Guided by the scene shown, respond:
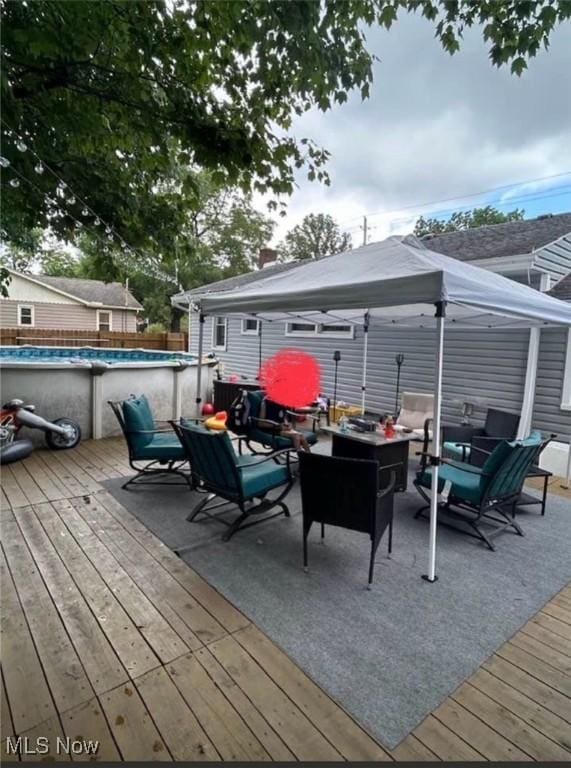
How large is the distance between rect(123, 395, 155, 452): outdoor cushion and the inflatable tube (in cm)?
171

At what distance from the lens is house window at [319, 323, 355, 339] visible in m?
8.95

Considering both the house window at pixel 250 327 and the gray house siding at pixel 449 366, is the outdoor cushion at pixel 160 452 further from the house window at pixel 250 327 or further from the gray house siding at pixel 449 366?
the house window at pixel 250 327

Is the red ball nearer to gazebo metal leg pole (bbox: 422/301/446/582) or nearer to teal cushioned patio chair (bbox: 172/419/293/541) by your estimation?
teal cushioned patio chair (bbox: 172/419/293/541)

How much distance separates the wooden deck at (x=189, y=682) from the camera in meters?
1.55

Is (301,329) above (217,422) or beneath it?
above

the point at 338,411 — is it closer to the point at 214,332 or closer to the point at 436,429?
the point at 436,429

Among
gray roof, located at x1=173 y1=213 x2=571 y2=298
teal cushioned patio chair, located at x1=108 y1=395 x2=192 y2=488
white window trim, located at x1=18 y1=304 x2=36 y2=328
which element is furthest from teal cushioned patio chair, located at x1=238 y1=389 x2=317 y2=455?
white window trim, located at x1=18 y1=304 x2=36 y2=328

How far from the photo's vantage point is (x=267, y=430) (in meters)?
5.25

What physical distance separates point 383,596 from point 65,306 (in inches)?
807

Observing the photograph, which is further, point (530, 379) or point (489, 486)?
point (530, 379)

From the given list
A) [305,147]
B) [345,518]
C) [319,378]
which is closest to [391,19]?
[305,147]

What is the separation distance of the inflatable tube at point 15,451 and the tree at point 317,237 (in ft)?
84.9

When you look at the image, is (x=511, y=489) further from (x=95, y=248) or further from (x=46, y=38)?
(x=46, y=38)

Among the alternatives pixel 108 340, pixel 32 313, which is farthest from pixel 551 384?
pixel 32 313
